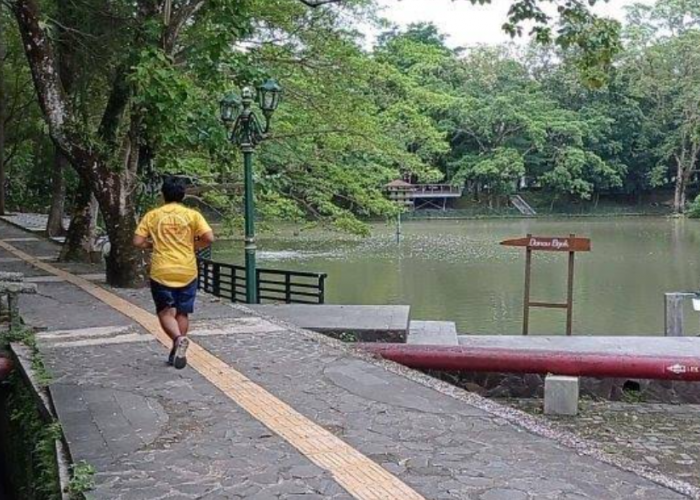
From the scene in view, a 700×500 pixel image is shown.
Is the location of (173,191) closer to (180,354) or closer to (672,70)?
(180,354)

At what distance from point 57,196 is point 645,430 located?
1634 centimetres

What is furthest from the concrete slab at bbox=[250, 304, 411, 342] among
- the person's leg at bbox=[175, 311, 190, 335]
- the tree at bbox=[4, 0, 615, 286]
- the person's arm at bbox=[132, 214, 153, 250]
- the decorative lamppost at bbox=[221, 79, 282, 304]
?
the person's arm at bbox=[132, 214, 153, 250]

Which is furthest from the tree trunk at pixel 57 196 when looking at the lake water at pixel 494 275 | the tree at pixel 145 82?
the tree at pixel 145 82

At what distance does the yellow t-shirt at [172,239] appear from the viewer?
6.26 metres

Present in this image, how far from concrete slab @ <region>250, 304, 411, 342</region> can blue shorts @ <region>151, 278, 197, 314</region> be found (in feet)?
9.57

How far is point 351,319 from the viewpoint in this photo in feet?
31.8

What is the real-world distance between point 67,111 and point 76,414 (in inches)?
275

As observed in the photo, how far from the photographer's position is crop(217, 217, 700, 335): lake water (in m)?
16.3

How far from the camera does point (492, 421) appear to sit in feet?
17.3

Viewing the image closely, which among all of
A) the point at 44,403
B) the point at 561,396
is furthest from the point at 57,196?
the point at 561,396

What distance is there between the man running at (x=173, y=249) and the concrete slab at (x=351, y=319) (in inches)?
116

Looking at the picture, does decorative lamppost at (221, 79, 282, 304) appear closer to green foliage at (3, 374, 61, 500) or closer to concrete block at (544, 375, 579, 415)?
green foliage at (3, 374, 61, 500)

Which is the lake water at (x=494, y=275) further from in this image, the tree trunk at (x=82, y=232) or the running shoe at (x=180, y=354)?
the running shoe at (x=180, y=354)

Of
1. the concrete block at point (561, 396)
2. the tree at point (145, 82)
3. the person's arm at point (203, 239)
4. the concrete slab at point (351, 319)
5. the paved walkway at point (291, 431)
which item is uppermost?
the tree at point (145, 82)
